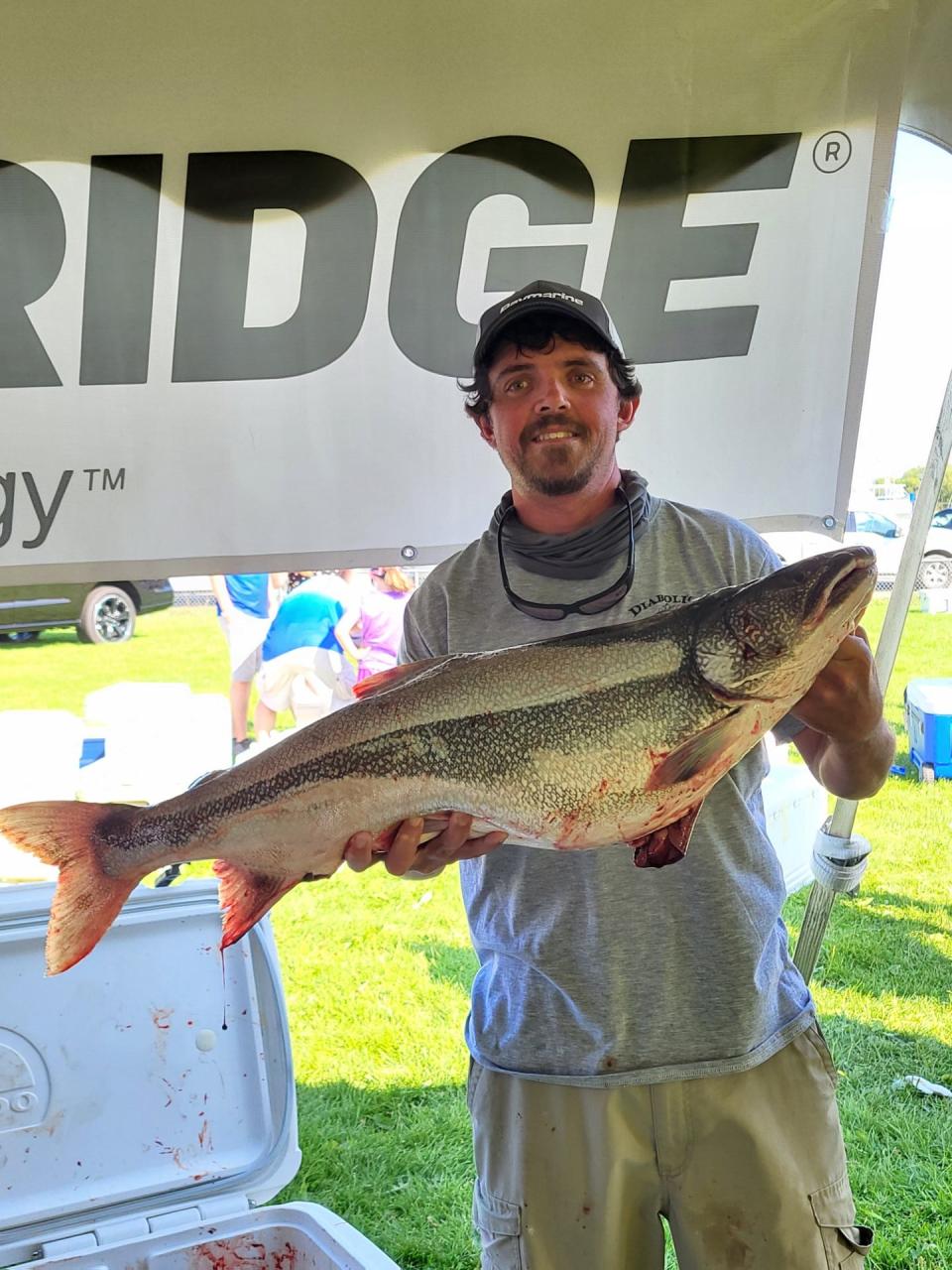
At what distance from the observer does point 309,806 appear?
6.24ft

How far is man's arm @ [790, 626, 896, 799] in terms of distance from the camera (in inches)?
75.5

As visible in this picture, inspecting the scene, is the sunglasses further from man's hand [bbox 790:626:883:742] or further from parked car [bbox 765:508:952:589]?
parked car [bbox 765:508:952:589]

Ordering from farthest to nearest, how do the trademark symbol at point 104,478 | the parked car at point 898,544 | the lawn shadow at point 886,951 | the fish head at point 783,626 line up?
the parked car at point 898,544 → the lawn shadow at point 886,951 → the trademark symbol at point 104,478 → the fish head at point 783,626

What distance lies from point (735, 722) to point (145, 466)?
2071mm

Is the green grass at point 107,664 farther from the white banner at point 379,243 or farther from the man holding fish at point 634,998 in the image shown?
the man holding fish at point 634,998

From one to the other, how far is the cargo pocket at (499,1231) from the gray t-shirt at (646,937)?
31 centimetres

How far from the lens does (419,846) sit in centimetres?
196

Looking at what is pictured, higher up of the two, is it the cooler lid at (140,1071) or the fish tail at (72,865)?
the fish tail at (72,865)

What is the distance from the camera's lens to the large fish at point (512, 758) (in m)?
1.71

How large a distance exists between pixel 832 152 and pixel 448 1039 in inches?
169

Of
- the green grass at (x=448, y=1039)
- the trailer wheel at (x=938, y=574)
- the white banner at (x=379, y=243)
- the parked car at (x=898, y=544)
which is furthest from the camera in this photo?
the trailer wheel at (x=938, y=574)

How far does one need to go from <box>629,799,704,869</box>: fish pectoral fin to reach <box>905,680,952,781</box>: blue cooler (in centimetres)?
758

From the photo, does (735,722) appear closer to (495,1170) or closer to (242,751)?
(495,1170)

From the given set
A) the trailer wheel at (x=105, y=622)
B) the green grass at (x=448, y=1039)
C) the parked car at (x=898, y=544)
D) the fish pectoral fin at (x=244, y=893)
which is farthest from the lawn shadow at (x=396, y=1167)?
the trailer wheel at (x=105, y=622)
